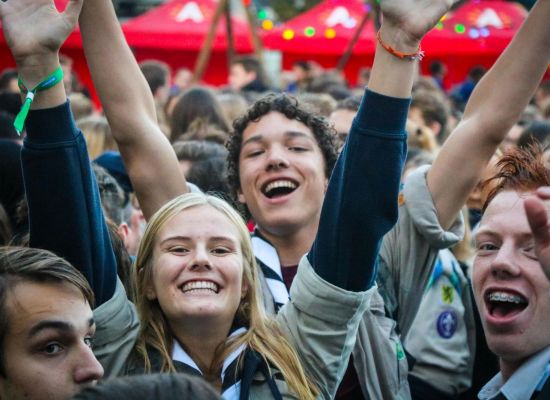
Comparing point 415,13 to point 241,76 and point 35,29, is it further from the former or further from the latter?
point 241,76

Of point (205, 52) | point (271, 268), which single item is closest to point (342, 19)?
point (205, 52)

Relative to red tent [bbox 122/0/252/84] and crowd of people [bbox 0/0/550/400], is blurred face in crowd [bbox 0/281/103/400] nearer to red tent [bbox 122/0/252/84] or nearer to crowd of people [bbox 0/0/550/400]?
crowd of people [bbox 0/0/550/400]

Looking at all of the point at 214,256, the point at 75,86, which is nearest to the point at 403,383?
the point at 214,256

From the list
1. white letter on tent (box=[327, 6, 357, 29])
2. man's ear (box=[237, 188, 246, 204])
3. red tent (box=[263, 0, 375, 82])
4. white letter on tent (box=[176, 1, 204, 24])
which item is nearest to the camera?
man's ear (box=[237, 188, 246, 204])

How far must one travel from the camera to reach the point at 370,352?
3.06m

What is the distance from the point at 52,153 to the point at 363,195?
795mm

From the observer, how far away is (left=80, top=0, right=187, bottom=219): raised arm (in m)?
3.00

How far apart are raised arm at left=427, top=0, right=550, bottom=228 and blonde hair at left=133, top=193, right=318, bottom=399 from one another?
2.28 feet

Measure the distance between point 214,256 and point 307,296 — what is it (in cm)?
35

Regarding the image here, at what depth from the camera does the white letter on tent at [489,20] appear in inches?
649

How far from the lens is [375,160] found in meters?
2.54

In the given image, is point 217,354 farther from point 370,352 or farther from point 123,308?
point 370,352

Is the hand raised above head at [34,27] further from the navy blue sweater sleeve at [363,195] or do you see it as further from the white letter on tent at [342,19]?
the white letter on tent at [342,19]

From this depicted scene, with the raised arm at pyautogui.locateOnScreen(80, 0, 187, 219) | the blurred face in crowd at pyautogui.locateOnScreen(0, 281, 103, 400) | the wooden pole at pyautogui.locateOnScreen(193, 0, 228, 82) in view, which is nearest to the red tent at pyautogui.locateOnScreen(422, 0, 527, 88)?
the wooden pole at pyautogui.locateOnScreen(193, 0, 228, 82)
